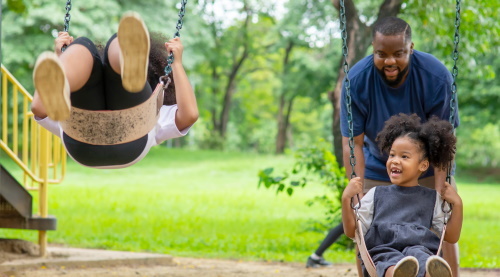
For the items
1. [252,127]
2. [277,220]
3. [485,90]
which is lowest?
[252,127]

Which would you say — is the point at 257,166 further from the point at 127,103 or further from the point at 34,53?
the point at 127,103

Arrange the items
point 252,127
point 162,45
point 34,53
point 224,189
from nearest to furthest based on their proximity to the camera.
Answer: point 162,45, point 224,189, point 34,53, point 252,127

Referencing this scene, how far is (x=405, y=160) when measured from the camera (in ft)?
11.7

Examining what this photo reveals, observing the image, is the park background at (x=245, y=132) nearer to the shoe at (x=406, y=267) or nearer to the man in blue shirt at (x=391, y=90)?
the man in blue shirt at (x=391, y=90)

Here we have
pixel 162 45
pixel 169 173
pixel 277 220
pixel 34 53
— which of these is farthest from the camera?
pixel 169 173

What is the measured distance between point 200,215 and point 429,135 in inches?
374

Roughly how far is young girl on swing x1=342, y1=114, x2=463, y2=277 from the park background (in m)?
4.10

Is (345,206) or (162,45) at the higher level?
(162,45)

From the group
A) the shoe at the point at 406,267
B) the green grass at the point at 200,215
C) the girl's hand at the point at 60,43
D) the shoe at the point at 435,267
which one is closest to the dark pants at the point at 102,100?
the girl's hand at the point at 60,43

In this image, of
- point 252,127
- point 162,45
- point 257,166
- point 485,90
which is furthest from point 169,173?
point 252,127

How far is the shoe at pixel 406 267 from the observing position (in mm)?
3160

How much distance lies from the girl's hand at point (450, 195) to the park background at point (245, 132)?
13.8 feet

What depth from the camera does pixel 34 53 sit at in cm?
2047

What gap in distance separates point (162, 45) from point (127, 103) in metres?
0.69
